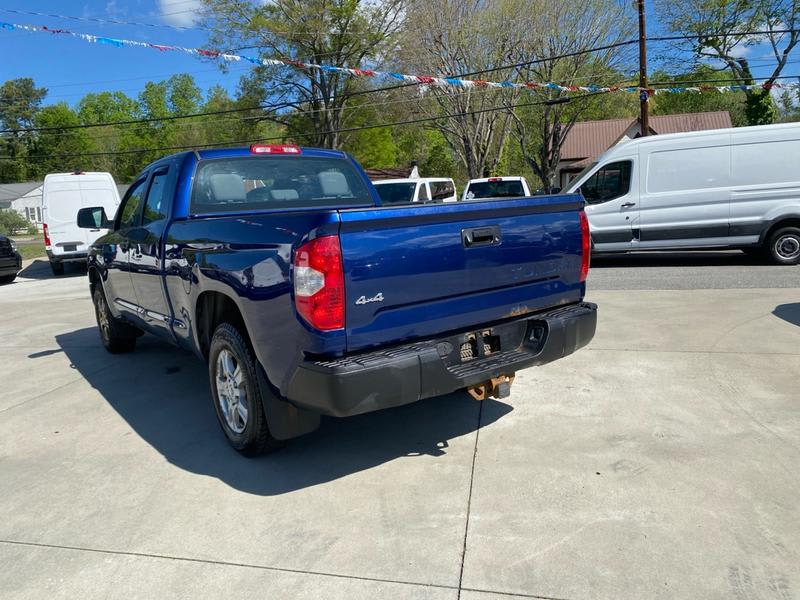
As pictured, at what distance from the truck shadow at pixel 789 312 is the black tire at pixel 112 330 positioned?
6771 millimetres

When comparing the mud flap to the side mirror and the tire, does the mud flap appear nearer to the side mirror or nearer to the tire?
the tire

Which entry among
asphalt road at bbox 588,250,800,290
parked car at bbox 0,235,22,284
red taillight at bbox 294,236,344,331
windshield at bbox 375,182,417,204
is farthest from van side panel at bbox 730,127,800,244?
parked car at bbox 0,235,22,284

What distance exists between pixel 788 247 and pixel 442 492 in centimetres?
963

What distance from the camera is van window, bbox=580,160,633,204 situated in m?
11.0

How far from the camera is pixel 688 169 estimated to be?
1060 cm

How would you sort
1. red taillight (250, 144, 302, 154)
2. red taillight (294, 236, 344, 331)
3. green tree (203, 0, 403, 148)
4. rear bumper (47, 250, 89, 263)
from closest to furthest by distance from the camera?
1. red taillight (294, 236, 344, 331)
2. red taillight (250, 144, 302, 154)
3. rear bumper (47, 250, 89, 263)
4. green tree (203, 0, 403, 148)

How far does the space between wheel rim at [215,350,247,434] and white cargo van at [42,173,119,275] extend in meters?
12.8

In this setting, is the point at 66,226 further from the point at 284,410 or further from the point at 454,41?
the point at 454,41

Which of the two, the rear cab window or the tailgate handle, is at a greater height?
the rear cab window

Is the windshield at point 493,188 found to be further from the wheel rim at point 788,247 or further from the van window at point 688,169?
the wheel rim at point 788,247

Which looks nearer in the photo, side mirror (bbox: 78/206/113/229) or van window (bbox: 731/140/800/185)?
side mirror (bbox: 78/206/113/229)

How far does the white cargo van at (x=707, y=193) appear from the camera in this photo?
Answer: 10.2 m

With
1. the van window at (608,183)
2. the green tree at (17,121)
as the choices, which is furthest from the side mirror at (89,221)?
the green tree at (17,121)

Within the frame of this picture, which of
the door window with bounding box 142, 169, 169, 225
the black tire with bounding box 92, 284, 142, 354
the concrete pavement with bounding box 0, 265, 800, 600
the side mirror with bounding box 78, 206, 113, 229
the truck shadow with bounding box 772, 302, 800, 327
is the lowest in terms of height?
the truck shadow with bounding box 772, 302, 800, 327
